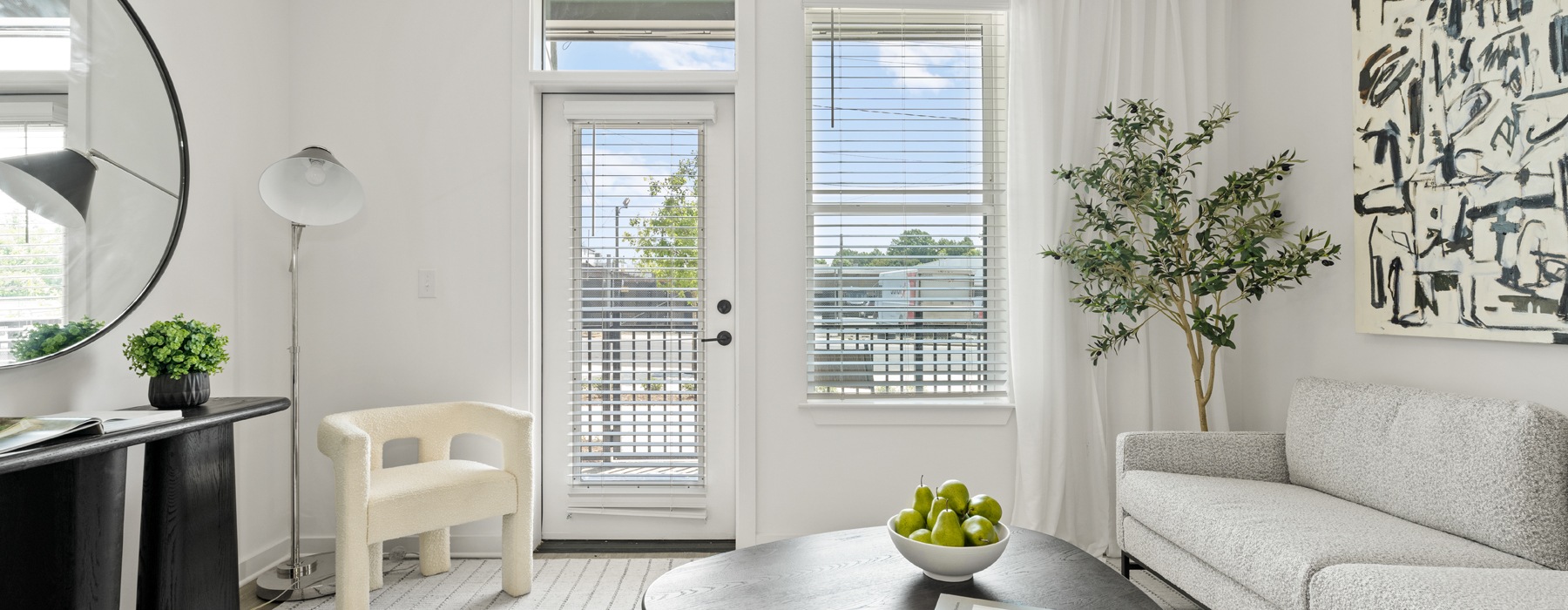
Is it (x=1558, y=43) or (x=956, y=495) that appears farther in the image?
(x=1558, y=43)

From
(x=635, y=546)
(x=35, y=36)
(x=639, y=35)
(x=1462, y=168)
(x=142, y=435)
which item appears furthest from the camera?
(x=639, y=35)

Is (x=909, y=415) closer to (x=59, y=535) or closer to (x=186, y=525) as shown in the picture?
(x=186, y=525)

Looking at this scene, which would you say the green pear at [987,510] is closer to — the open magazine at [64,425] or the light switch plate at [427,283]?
the open magazine at [64,425]

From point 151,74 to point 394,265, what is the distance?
3.15ft

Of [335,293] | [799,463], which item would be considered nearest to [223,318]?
[335,293]

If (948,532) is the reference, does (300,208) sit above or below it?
above

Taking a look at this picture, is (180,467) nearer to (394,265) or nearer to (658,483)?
(394,265)

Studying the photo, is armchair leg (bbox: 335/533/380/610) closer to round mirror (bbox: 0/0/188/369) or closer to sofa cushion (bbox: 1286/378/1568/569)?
round mirror (bbox: 0/0/188/369)

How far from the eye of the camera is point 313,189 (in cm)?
246

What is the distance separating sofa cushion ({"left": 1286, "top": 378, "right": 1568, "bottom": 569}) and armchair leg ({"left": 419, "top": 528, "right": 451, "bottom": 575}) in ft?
9.71

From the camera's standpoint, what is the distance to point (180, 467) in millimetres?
1919

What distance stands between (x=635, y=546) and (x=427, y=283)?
4.48 ft

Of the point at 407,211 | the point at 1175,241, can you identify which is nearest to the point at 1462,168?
the point at 1175,241

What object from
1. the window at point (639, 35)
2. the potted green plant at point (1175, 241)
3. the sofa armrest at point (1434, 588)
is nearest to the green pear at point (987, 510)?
the sofa armrest at point (1434, 588)
